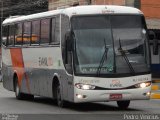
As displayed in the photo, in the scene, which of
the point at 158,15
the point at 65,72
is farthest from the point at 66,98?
the point at 158,15

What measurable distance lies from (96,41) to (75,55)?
76 cm

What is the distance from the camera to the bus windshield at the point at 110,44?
61.1 feet

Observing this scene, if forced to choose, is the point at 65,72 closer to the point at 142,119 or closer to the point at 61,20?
the point at 61,20

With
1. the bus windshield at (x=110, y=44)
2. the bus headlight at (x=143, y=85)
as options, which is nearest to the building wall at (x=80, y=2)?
the bus windshield at (x=110, y=44)

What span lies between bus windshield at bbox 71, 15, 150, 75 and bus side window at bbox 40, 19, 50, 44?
3.00m

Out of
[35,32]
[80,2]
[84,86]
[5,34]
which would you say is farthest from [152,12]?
[84,86]

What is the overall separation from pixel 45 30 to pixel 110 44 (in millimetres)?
4138

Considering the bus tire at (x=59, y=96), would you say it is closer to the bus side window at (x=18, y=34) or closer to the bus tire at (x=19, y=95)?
the bus side window at (x=18, y=34)

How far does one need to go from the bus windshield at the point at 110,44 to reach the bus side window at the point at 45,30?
300cm

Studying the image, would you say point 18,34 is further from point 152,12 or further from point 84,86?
point 152,12

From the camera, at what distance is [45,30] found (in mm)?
22344

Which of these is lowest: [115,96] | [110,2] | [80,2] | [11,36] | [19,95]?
[80,2]

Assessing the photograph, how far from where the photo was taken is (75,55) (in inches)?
738

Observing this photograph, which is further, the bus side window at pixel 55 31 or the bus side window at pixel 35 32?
the bus side window at pixel 35 32
